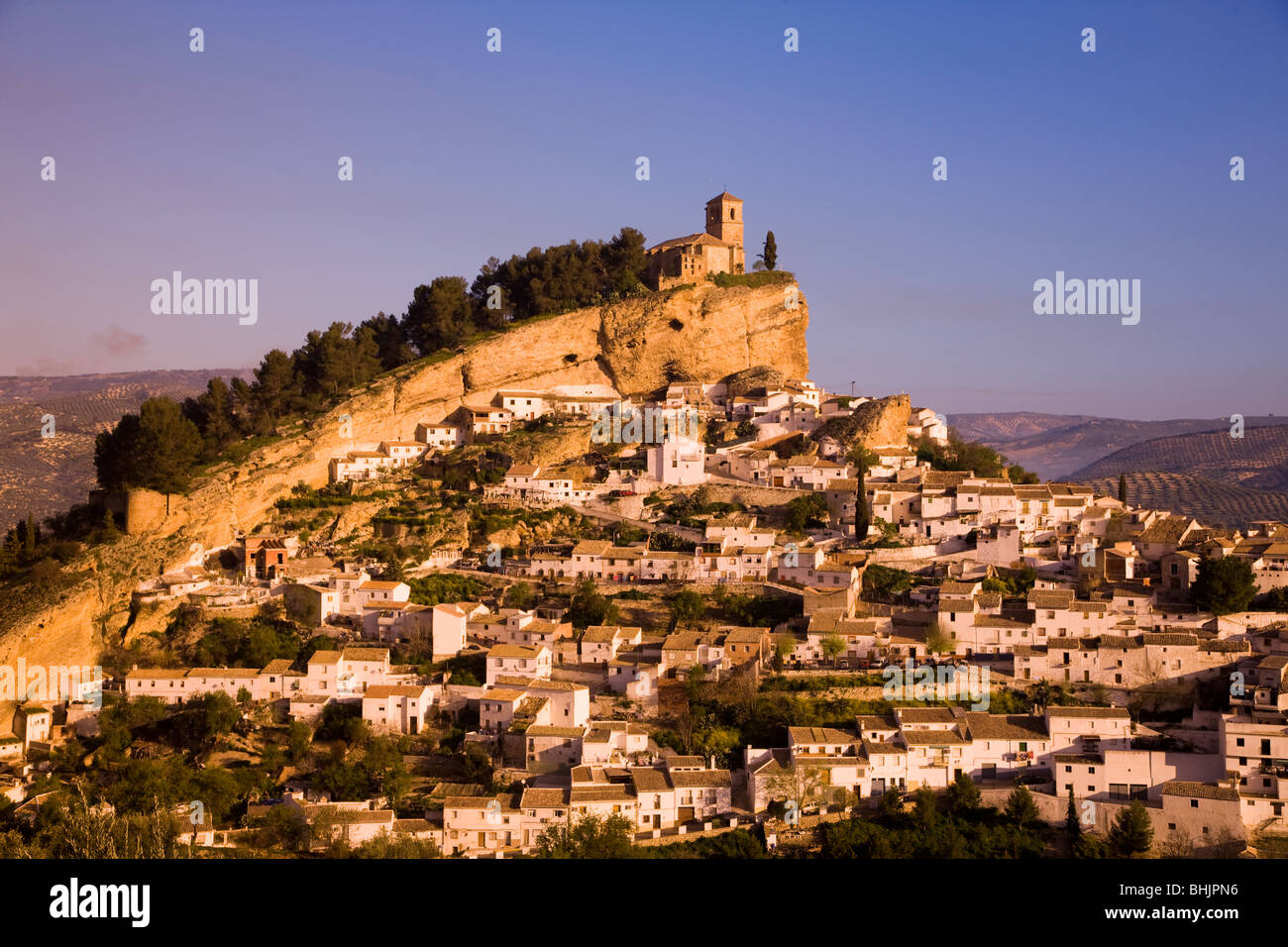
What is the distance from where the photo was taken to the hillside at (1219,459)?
57.8m

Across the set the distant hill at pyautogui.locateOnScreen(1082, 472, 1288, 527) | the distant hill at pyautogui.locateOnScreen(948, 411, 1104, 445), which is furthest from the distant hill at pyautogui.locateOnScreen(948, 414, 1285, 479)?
the distant hill at pyautogui.locateOnScreen(1082, 472, 1288, 527)

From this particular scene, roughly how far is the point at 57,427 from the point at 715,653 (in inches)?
1380

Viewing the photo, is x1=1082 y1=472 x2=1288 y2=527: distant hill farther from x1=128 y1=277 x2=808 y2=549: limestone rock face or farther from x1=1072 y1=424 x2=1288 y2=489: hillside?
x1=128 y1=277 x2=808 y2=549: limestone rock face

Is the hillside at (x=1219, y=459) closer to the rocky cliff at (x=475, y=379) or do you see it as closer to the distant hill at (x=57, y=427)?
the rocky cliff at (x=475, y=379)

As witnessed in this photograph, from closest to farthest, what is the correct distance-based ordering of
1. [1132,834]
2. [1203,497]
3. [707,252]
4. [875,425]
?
[1132,834] < [875,425] < [707,252] < [1203,497]

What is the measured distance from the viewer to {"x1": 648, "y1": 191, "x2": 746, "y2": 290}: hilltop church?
111 feet

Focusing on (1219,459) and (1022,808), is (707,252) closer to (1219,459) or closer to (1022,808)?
(1022,808)

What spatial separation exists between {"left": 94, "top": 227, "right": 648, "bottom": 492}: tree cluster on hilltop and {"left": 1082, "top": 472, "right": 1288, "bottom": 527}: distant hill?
21042 mm

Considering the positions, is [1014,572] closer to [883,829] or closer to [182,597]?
[883,829]

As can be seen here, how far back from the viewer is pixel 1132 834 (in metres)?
13.4

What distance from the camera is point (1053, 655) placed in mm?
17312

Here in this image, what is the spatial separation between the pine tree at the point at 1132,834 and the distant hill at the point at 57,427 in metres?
28.7

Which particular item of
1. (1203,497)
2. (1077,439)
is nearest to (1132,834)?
(1203,497)
